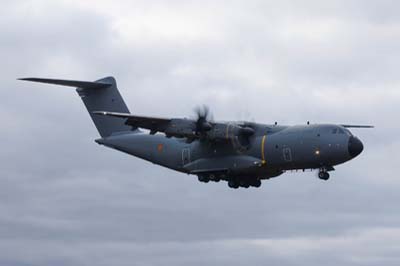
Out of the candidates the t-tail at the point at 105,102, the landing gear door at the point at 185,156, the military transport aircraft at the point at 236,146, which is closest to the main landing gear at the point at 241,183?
the military transport aircraft at the point at 236,146

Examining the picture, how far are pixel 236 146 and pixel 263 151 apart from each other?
57.8 inches

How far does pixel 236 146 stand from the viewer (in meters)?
48.1

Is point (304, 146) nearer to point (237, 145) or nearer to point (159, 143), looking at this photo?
point (237, 145)

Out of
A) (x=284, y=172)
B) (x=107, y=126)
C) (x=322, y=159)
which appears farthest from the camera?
(x=107, y=126)

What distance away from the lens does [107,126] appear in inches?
2115

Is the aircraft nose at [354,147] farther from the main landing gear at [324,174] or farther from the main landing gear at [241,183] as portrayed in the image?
the main landing gear at [241,183]

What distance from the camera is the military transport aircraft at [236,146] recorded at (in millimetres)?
46325

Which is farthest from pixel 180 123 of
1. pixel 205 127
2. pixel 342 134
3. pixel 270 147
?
pixel 342 134

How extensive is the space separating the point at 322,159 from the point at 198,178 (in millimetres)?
6690

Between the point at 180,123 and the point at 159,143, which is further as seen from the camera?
the point at 159,143

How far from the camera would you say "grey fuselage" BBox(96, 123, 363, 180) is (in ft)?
152

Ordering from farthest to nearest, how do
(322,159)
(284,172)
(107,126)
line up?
(107,126) → (284,172) → (322,159)

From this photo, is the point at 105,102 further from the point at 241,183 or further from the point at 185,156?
the point at 241,183

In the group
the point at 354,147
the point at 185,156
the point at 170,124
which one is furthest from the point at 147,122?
the point at 354,147
